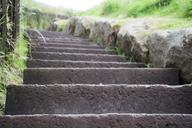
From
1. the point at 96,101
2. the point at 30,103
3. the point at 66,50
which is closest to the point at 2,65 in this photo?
the point at 30,103

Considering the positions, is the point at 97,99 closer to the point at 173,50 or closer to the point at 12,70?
the point at 12,70

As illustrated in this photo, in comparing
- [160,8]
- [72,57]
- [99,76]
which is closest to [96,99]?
[99,76]

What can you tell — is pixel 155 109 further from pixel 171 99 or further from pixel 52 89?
pixel 52 89

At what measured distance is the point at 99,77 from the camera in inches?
143

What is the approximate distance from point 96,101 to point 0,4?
42.7 inches

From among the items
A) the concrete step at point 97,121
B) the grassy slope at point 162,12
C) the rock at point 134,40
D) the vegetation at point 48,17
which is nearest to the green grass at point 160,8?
the grassy slope at point 162,12

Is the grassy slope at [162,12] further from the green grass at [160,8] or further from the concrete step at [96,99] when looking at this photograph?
the concrete step at [96,99]

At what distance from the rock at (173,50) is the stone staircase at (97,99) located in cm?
13

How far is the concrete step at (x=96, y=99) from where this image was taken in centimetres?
289

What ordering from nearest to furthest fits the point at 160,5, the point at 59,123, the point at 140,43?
the point at 59,123, the point at 140,43, the point at 160,5

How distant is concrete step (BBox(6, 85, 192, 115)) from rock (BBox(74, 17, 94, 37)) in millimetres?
4347

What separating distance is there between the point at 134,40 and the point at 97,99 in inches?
68.3

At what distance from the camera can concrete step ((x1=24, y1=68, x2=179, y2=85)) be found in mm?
3531

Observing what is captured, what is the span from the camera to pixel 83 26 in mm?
7984
